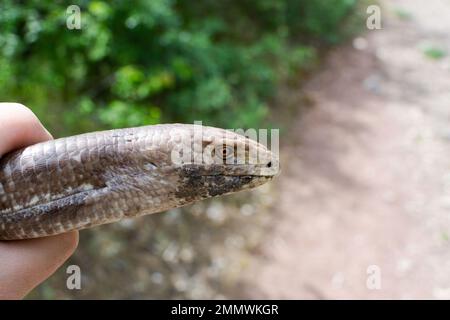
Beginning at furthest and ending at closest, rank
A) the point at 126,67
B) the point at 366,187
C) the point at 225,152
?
1. the point at 366,187
2. the point at 126,67
3. the point at 225,152

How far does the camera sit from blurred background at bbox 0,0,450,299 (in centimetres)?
397

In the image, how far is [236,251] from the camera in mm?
4355

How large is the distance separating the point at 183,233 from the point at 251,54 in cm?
257

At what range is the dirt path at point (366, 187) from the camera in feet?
13.6

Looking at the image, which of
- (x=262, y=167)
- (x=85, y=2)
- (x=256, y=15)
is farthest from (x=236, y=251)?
(x=256, y=15)

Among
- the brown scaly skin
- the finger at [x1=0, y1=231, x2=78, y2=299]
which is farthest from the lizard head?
the finger at [x1=0, y1=231, x2=78, y2=299]

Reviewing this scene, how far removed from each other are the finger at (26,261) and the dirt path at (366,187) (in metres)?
2.60

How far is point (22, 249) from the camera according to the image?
4.90 ft

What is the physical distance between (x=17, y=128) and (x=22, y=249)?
327 mm

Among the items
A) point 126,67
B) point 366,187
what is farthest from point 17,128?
point 366,187

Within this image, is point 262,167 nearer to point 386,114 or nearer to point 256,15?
point 386,114

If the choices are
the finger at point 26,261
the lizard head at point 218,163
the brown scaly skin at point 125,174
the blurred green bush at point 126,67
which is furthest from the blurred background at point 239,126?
the lizard head at point 218,163

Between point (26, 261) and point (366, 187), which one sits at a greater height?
point (26, 261)

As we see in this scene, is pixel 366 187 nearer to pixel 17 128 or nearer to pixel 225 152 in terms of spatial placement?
pixel 225 152
